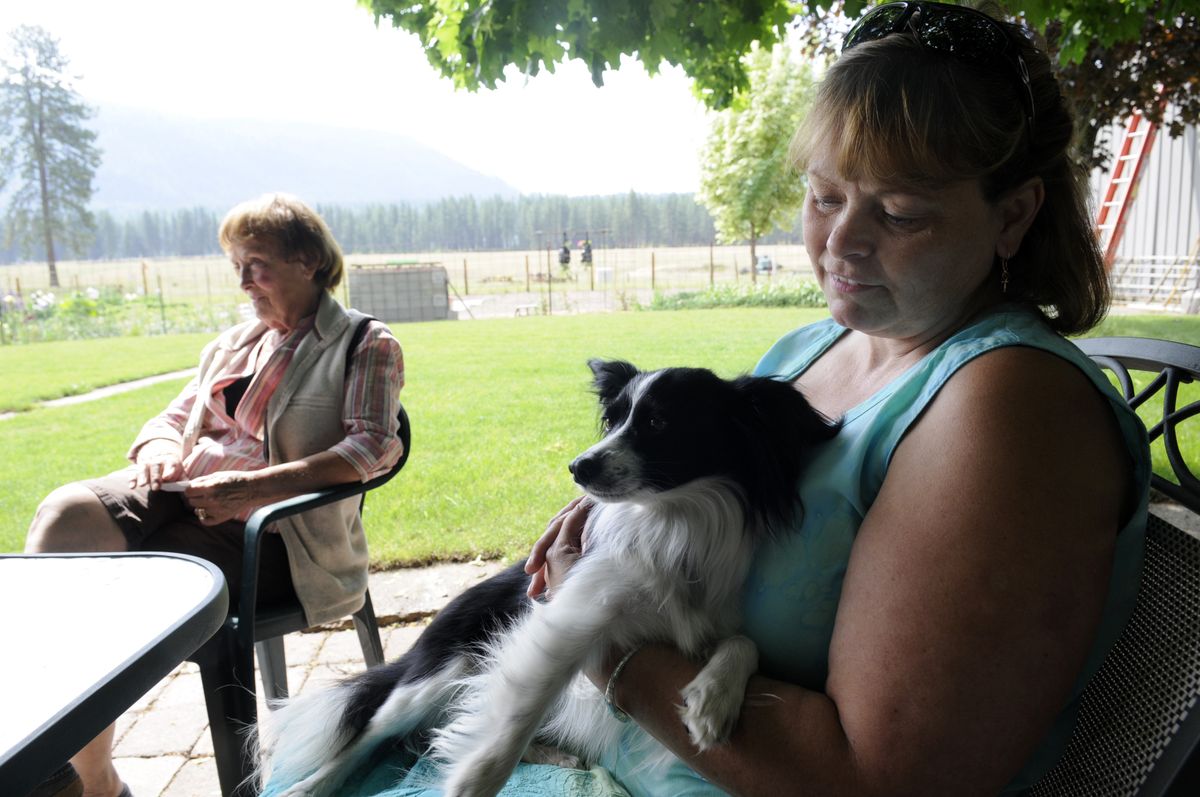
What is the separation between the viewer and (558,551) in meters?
1.58

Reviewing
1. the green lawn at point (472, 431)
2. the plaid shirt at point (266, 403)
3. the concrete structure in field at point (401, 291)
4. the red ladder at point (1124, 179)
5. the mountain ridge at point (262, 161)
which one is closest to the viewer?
the plaid shirt at point (266, 403)

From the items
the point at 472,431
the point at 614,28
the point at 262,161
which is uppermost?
the point at 262,161

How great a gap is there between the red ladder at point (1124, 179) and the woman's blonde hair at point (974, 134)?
11347 mm

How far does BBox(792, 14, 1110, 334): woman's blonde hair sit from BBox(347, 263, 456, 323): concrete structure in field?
47.3 feet

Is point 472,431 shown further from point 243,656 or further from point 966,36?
point 966,36

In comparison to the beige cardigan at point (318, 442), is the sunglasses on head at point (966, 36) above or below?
above

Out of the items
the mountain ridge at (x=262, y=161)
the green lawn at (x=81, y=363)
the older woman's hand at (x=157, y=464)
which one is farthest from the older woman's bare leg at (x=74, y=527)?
the mountain ridge at (x=262, y=161)

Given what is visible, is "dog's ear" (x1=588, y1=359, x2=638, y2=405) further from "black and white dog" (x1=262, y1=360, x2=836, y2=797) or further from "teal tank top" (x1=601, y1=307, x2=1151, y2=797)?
"teal tank top" (x1=601, y1=307, x2=1151, y2=797)

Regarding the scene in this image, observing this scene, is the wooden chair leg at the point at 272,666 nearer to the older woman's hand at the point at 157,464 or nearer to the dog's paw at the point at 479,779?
the older woman's hand at the point at 157,464

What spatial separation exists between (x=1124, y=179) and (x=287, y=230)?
1266cm

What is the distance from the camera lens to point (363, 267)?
15.0m

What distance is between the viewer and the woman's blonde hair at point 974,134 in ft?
3.92

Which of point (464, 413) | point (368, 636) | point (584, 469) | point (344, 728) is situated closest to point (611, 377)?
point (584, 469)

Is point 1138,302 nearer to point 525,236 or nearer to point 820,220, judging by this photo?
point 525,236
